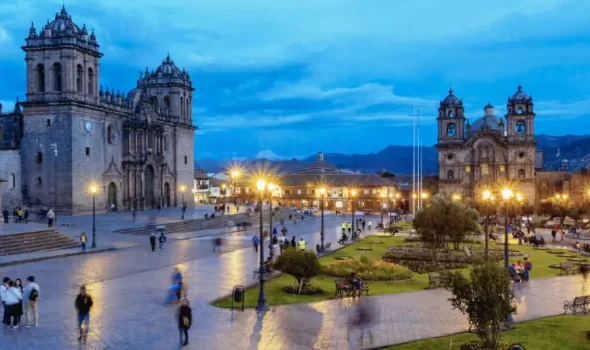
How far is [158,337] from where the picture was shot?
15.1 metres

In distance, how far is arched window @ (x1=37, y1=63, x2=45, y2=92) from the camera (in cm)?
5209

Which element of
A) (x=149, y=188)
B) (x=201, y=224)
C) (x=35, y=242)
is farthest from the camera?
(x=149, y=188)

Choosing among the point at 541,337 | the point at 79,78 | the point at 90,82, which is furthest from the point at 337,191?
the point at 541,337

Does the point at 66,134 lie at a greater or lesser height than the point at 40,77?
lesser

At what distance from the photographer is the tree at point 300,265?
21.0m

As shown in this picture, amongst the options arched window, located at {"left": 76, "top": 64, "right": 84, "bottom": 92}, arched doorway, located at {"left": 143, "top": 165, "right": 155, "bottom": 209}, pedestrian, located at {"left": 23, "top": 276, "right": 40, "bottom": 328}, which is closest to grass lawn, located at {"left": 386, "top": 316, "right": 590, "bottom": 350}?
pedestrian, located at {"left": 23, "top": 276, "right": 40, "bottom": 328}

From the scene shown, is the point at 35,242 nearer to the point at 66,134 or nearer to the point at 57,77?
the point at 66,134

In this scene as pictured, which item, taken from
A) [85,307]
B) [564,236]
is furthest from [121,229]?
[564,236]

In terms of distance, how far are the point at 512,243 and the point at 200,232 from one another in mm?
24368

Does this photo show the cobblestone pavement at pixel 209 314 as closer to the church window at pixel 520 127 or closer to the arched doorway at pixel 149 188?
the arched doorway at pixel 149 188

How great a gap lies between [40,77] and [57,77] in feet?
6.08

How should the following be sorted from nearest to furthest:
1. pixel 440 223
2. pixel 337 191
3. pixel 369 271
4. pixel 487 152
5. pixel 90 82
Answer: pixel 369 271
pixel 440 223
pixel 90 82
pixel 487 152
pixel 337 191

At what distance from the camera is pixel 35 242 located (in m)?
32.6

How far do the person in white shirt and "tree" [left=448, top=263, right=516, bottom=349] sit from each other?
454 inches
